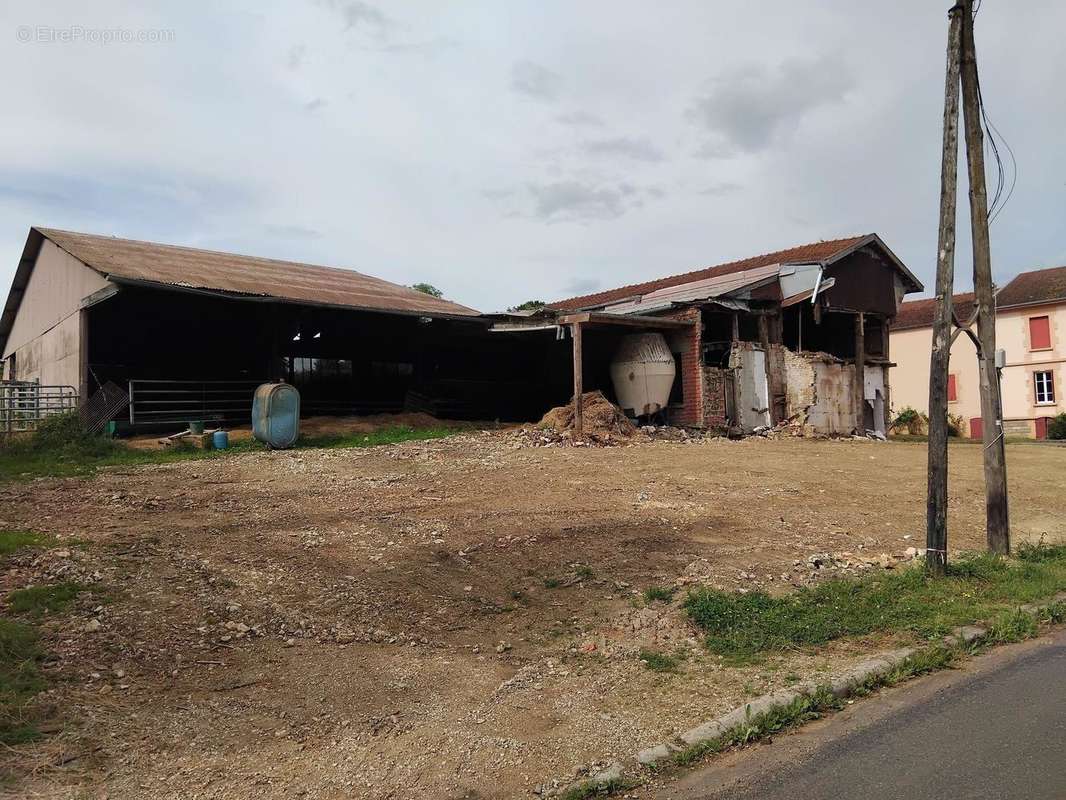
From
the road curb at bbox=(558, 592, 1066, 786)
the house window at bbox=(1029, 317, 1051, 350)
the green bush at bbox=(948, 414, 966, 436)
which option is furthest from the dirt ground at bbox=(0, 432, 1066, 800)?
the house window at bbox=(1029, 317, 1051, 350)

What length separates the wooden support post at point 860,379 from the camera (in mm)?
23391

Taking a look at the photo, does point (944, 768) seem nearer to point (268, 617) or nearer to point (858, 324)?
point (268, 617)

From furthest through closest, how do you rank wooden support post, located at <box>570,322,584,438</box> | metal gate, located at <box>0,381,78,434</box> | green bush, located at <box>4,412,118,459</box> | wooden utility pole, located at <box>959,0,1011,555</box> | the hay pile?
wooden support post, located at <box>570,322,584,438</box> < the hay pile < metal gate, located at <box>0,381,78,434</box> < green bush, located at <box>4,412,118,459</box> < wooden utility pole, located at <box>959,0,1011,555</box>

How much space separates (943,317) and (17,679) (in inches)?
321

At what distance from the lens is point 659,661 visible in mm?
5516

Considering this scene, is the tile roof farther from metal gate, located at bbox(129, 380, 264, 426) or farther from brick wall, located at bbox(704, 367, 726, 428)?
Answer: metal gate, located at bbox(129, 380, 264, 426)

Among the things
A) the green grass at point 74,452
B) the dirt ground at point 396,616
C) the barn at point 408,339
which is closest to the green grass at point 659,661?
the dirt ground at point 396,616

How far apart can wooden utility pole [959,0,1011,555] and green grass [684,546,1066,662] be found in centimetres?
77

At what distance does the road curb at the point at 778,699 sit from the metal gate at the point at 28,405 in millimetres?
14505

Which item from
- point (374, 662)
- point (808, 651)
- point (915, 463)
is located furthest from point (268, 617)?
point (915, 463)

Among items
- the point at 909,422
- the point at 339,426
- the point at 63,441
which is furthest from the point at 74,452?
the point at 909,422

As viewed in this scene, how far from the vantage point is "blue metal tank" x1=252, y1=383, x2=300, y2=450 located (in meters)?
15.0

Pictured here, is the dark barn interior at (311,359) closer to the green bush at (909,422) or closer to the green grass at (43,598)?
the green grass at (43,598)

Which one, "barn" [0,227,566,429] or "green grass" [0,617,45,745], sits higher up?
"barn" [0,227,566,429]
